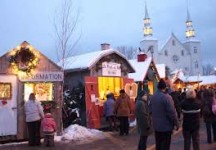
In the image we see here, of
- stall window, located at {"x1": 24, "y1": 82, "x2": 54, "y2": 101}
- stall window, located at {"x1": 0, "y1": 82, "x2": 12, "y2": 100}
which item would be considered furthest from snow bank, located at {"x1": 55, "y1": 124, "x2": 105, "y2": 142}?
stall window, located at {"x1": 0, "y1": 82, "x2": 12, "y2": 100}

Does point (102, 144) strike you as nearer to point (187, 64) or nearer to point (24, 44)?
point (24, 44)

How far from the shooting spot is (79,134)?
55.7ft

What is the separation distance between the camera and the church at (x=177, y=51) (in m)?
97.3

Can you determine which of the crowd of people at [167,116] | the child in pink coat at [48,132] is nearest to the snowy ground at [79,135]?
the child in pink coat at [48,132]

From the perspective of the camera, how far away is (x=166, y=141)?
31.2 feet

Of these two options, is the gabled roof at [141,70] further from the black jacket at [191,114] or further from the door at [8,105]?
the black jacket at [191,114]

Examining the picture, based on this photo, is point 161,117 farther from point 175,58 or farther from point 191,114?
point 175,58

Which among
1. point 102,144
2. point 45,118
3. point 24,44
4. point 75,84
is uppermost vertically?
point 24,44

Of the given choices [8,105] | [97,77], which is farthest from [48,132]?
[97,77]

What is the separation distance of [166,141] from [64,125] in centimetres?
992

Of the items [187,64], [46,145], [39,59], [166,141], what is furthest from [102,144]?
[187,64]

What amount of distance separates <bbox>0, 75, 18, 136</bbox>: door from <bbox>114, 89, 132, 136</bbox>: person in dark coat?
433 cm

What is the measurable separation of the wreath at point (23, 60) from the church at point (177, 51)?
3144 inches

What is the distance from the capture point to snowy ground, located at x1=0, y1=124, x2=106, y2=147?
16.0 metres
